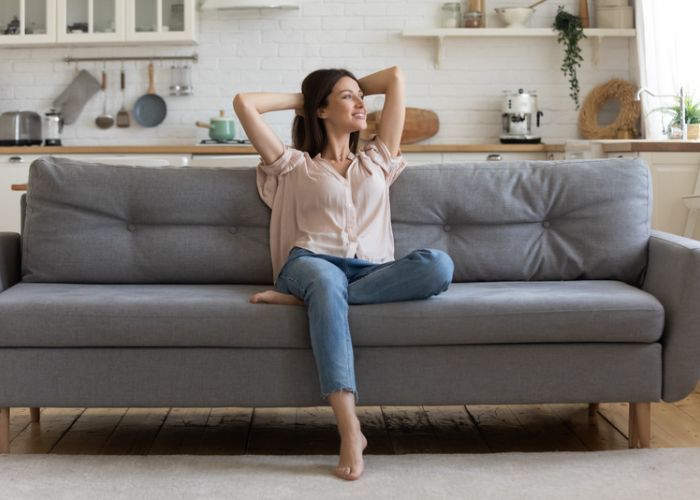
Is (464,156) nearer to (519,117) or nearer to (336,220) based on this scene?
(519,117)

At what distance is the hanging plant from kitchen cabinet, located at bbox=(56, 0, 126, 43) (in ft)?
Answer: 8.60

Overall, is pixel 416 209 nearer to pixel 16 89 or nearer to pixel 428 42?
pixel 428 42

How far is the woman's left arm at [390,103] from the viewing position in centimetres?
326

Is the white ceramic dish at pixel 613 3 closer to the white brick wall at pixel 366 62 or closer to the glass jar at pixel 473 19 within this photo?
the white brick wall at pixel 366 62

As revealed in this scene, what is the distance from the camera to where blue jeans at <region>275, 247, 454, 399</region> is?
258 cm

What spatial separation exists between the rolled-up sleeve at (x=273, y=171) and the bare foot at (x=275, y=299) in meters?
0.51

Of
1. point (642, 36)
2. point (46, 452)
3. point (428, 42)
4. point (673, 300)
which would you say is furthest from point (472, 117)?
point (46, 452)

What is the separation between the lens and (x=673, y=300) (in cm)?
279

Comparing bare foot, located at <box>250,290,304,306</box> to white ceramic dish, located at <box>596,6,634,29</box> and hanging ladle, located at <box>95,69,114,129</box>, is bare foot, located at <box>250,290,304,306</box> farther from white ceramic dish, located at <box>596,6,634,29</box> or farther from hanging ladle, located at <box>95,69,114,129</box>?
white ceramic dish, located at <box>596,6,634,29</box>

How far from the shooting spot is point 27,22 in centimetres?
614

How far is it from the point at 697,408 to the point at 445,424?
0.86 m

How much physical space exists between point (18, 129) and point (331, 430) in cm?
Answer: 378

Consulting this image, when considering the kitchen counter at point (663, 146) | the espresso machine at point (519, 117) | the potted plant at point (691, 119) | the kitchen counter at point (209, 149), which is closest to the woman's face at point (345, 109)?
the kitchen counter at point (663, 146)

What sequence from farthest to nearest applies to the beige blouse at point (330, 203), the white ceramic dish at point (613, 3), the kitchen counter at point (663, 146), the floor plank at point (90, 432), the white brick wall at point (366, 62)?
the white brick wall at point (366, 62) < the white ceramic dish at point (613, 3) < the kitchen counter at point (663, 146) < the beige blouse at point (330, 203) < the floor plank at point (90, 432)
